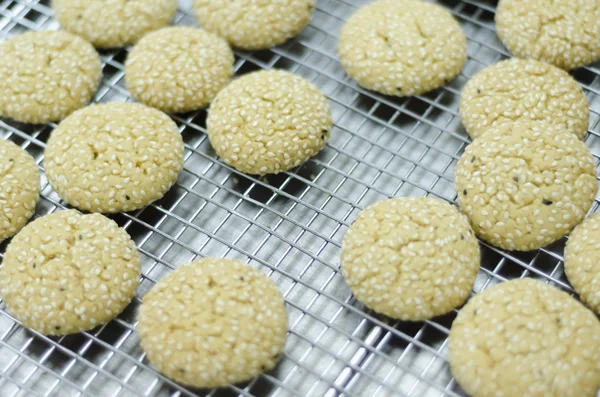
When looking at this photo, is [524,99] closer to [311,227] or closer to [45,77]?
[311,227]

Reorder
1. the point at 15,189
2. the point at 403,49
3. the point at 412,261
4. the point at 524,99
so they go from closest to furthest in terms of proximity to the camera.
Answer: the point at 412,261
the point at 15,189
the point at 524,99
the point at 403,49

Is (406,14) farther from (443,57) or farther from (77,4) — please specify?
(77,4)

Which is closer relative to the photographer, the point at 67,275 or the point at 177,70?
the point at 67,275

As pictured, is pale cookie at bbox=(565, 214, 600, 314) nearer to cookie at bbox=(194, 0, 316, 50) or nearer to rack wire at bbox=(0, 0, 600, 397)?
rack wire at bbox=(0, 0, 600, 397)

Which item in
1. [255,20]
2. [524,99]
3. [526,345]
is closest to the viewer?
[526,345]

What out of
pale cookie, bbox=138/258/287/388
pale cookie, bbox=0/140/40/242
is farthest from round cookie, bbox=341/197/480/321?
pale cookie, bbox=0/140/40/242

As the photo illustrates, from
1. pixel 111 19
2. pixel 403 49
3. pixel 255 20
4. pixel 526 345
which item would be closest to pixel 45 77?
pixel 111 19

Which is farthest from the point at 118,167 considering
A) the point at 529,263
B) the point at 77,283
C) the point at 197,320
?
the point at 529,263

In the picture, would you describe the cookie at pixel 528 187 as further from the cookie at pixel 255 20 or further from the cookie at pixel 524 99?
the cookie at pixel 255 20
